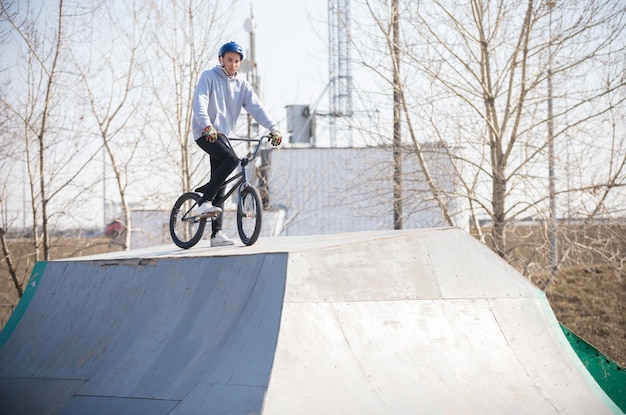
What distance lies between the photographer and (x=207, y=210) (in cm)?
760

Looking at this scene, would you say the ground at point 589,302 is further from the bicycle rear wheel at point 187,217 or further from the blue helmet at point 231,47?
the blue helmet at point 231,47

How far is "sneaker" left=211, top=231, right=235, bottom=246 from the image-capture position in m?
8.02

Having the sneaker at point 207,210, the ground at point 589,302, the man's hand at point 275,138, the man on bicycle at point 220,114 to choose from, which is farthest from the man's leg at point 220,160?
the ground at point 589,302

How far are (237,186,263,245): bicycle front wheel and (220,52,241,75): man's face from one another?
126 cm

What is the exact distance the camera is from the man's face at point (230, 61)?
24.3 feet

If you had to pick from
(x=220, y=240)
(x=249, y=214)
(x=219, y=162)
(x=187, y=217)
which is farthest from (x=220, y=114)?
(x=220, y=240)

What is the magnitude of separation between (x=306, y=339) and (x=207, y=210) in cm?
251

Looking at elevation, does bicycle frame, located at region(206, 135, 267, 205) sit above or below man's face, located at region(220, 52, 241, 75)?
below

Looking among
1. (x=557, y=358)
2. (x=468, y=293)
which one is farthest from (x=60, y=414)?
(x=557, y=358)

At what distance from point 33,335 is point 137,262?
143 centimetres

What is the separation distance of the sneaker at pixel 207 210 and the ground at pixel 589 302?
773 cm

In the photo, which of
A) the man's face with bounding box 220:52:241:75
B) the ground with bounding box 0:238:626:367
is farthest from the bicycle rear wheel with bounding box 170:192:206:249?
the ground with bounding box 0:238:626:367

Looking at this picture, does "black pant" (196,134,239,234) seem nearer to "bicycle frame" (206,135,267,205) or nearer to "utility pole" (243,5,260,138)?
"bicycle frame" (206,135,267,205)

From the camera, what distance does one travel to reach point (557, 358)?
6.67 metres
